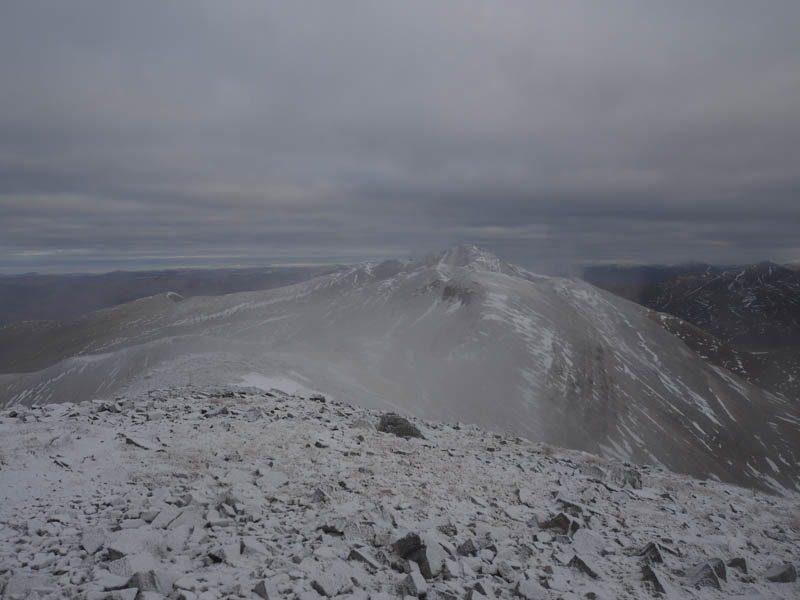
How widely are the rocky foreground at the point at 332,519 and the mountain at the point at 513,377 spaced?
16183 mm

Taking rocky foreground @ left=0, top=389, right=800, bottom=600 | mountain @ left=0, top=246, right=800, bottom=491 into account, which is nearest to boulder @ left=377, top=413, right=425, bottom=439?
rocky foreground @ left=0, top=389, right=800, bottom=600

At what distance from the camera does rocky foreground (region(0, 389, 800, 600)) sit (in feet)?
25.0

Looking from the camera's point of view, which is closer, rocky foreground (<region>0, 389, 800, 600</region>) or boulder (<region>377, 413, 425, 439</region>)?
rocky foreground (<region>0, 389, 800, 600</region>)

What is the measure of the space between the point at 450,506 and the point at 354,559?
3.87m

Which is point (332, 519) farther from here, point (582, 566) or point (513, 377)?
point (513, 377)

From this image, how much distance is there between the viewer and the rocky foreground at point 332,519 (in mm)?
7629

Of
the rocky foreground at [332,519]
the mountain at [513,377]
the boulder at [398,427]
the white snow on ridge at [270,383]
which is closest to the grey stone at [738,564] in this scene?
the rocky foreground at [332,519]

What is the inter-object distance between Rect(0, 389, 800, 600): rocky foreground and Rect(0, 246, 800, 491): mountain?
16.2 m

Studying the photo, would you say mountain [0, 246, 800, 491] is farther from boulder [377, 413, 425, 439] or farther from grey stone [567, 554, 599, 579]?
grey stone [567, 554, 599, 579]

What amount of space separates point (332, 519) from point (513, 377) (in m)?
96.6

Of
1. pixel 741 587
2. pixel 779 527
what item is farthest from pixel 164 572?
pixel 779 527

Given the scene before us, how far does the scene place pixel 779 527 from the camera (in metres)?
13.6

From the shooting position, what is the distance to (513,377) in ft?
331

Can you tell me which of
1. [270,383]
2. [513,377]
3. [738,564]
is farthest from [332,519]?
[513,377]
